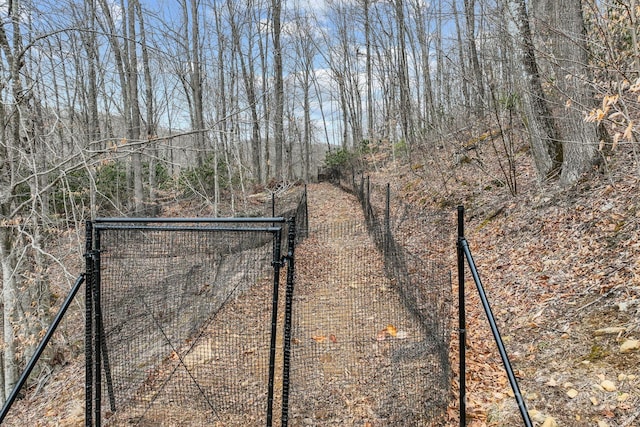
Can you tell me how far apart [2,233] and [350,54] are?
2620 centimetres

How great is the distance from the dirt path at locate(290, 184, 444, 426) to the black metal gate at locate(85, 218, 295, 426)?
374 millimetres

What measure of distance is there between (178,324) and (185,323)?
6 centimetres

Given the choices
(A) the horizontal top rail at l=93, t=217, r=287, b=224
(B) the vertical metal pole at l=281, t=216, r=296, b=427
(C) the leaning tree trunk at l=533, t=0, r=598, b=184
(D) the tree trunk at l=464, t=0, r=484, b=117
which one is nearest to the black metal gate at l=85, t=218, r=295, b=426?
(A) the horizontal top rail at l=93, t=217, r=287, b=224

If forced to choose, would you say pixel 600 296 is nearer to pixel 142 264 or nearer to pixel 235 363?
pixel 235 363

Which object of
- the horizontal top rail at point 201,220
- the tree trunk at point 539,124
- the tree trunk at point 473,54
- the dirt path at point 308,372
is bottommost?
the dirt path at point 308,372

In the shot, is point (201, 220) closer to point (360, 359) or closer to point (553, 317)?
point (360, 359)

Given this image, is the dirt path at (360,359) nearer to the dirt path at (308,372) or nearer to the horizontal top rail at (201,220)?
the dirt path at (308,372)

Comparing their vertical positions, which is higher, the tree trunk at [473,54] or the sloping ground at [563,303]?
the tree trunk at [473,54]

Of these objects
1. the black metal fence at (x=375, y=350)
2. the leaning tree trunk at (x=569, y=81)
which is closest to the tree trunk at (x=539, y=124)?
the leaning tree trunk at (x=569, y=81)

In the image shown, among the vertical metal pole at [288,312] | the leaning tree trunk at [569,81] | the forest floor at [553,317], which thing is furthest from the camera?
the leaning tree trunk at [569,81]

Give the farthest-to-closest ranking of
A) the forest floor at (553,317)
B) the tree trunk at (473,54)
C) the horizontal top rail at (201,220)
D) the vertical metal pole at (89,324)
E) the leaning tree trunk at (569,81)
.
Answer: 1. the tree trunk at (473,54)
2. the leaning tree trunk at (569,81)
3. the vertical metal pole at (89,324)
4. the forest floor at (553,317)
5. the horizontal top rail at (201,220)

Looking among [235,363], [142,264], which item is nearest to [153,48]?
[142,264]

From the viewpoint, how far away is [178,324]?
332 centimetres

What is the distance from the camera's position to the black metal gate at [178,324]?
319cm
